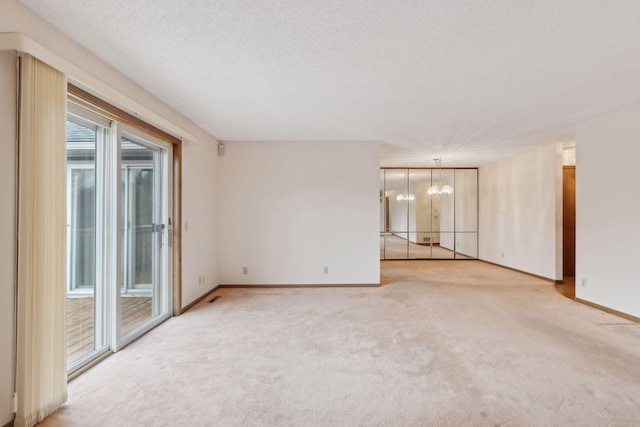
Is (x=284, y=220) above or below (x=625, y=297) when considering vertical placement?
above

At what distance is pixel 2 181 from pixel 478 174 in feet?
28.7

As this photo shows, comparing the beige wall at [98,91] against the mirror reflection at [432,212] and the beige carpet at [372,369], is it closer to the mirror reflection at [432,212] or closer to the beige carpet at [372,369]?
the beige carpet at [372,369]

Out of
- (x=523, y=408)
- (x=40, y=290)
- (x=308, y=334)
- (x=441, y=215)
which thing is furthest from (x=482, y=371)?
(x=441, y=215)

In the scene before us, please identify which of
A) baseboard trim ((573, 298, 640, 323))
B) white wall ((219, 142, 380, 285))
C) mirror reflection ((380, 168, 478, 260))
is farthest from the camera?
mirror reflection ((380, 168, 478, 260))

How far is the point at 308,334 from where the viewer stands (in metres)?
3.00

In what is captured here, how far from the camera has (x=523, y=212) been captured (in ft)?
19.7

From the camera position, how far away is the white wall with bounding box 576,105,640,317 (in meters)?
3.37

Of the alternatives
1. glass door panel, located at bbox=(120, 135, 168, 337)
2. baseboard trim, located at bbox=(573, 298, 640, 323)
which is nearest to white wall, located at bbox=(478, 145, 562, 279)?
baseboard trim, located at bbox=(573, 298, 640, 323)

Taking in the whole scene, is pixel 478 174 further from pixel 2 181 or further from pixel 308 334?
pixel 2 181

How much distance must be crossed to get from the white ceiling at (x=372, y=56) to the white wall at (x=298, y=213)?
3.68 feet

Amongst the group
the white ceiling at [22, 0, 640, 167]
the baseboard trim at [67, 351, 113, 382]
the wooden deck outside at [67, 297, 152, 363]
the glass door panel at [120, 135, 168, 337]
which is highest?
the white ceiling at [22, 0, 640, 167]

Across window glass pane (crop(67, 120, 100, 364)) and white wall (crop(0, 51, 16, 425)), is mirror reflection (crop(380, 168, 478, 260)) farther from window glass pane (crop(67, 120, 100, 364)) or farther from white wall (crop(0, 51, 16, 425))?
white wall (crop(0, 51, 16, 425))

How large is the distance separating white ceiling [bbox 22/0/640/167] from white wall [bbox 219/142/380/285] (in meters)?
1.12

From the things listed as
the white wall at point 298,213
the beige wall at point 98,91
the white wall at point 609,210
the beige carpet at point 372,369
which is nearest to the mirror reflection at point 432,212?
the white wall at point 298,213
